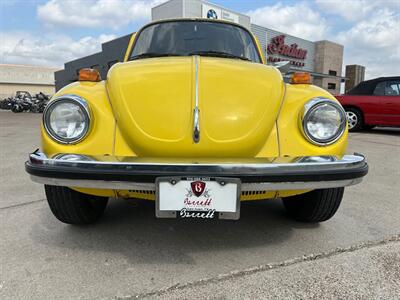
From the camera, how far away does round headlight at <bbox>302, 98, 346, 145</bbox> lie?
2014 millimetres

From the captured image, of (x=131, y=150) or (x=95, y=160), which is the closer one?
(x=95, y=160)

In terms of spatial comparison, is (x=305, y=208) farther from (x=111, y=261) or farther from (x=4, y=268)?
(x=4, y=268)

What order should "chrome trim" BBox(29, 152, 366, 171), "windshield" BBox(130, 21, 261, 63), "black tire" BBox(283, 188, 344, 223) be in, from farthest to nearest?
"windshield" BBox(130, 21, 261, 63)
"black tire" BBox(283, 188, 344, 223)
"chrome trim" BBox(29, 152, 366, 171)

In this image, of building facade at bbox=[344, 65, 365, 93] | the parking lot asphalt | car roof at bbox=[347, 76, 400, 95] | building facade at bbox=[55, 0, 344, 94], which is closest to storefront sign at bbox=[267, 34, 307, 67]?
building facade at bbox=[55, 0, 344, 94]

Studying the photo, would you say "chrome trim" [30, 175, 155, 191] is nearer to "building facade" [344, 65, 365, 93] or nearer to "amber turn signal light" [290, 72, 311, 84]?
"amber turn signal light" [290, 72, 311, 84]

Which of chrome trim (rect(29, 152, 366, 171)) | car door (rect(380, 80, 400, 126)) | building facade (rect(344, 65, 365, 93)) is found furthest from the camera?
building facade (rect(344, 65, 365, 93))

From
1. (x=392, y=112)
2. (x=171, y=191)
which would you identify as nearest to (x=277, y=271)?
(x=171, y=191)

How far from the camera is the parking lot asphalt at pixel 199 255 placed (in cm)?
176

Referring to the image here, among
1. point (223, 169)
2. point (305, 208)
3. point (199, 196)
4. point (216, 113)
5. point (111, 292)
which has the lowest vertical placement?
point (111, 292)

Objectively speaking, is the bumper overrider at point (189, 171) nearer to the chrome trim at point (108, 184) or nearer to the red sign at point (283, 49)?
the chrome trim at point (108, 184)

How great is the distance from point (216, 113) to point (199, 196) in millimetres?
501

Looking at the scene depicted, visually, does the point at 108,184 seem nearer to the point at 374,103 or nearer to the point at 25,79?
the point at 374,103

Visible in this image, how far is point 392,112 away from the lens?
8.10 m

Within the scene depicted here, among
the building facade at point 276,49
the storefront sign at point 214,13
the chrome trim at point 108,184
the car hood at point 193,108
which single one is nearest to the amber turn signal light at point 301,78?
the car hood at point 193,108
